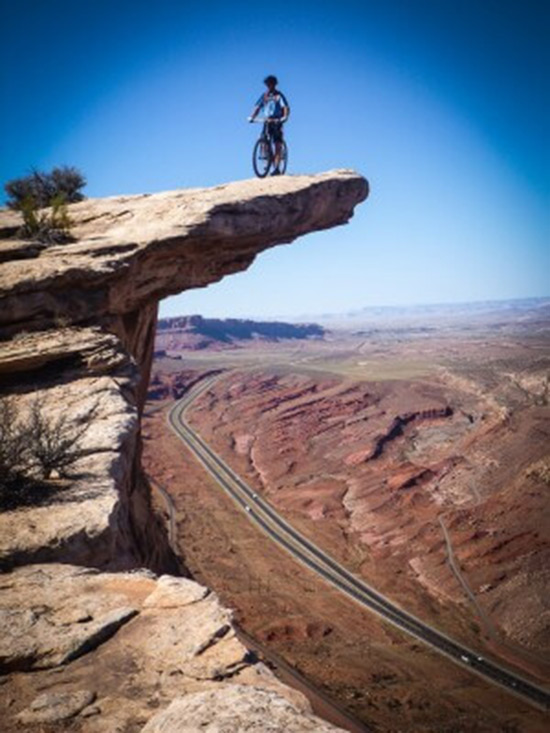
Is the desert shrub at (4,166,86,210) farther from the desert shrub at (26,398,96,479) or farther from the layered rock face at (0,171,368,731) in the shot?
the desert shrub at (26,398,96,479)

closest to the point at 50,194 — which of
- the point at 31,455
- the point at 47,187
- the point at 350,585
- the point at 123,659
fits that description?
the point at 47,187

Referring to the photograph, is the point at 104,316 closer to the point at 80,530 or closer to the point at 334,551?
the point at 80,530

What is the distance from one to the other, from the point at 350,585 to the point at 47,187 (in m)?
35.1

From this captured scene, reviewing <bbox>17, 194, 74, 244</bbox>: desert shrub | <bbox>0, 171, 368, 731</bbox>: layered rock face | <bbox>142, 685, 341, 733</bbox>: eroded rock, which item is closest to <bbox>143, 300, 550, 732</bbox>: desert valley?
<bbox>0, 171, 368, 731</bbox>: layered rock face

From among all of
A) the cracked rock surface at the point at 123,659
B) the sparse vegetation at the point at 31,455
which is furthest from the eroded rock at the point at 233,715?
the sparse vegetation at the point at 31,455

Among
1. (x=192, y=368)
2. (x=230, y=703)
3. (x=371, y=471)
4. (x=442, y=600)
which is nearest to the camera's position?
(x=230, y=703)

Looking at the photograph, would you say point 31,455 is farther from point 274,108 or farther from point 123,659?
point 274,108

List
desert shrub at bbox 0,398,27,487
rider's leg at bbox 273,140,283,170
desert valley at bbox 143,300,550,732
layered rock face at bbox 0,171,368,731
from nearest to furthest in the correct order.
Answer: layered rock face at bbox 0,171,368,731
desert shrub at bbox 0,398,27,487
rider's leg at bbox 273,140,283,170
desert valley at bbox 143,300,550,732

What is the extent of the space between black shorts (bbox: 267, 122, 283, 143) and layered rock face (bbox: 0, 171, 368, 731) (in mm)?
1636

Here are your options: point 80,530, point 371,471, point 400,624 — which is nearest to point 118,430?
point 80,530

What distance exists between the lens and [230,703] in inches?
150

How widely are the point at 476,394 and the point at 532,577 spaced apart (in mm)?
48264

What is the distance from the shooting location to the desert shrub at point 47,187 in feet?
68.0

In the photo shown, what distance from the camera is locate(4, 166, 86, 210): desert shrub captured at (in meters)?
20.7
